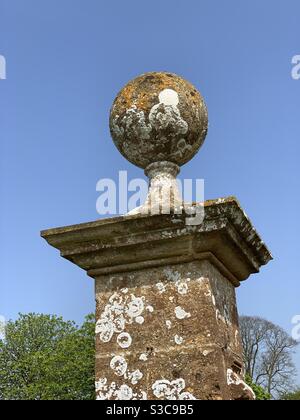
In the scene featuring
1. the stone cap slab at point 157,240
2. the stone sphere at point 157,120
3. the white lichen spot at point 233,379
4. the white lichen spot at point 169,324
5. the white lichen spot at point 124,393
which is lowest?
the white lichen spot at point 124,393

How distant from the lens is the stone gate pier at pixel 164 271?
2992 mm

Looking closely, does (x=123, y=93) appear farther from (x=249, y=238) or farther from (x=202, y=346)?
(x=202, y=346)

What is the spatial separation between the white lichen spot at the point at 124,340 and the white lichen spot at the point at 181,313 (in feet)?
1.08

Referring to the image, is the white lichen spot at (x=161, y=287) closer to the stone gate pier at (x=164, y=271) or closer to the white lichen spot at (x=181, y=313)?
the stone gate pier at (x=164, y=271)

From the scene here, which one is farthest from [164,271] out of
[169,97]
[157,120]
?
[169,97]

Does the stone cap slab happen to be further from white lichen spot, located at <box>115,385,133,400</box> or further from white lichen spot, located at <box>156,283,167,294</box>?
white lichen spot, located at <box>115,385,133,400</box>

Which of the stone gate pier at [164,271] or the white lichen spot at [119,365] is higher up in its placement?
the stone gate pier at [164,271]

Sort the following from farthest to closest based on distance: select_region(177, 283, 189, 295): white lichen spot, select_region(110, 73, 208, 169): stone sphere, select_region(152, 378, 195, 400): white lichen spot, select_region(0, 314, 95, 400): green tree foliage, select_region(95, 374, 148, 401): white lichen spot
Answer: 1. select_region(0, 314, 95, 400): green tree foliage
2. select_region(110, 73, 208, 169): stone sphere
3. select_region(177, 283, 189, 295): white lichen spot
4. select_region(95, 374, 148, 401): white lichen spot
5. select_region(152, 378, 195, 400): white lichen spot

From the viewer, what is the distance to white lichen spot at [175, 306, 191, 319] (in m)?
3.06

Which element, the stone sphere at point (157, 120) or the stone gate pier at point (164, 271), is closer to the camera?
the stone gate pier at point (164, 271)

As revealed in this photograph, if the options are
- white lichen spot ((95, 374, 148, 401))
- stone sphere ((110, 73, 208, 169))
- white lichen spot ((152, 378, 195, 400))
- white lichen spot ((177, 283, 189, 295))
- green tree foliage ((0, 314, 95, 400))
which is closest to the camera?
white lichen spot ((152, 378, 195, 400))

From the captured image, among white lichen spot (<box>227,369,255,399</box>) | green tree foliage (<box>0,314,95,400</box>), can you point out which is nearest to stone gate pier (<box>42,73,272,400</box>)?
white lichen spot (<box>227,369,255,399</box>)

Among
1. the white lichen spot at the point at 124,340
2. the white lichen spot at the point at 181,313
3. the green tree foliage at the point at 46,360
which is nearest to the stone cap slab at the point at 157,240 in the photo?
the white lichen spot at the point at 181,313

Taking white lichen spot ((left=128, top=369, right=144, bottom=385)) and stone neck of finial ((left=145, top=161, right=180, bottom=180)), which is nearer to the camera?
white lichen spot ((left=128, top=369, right=144, bottom=385))
